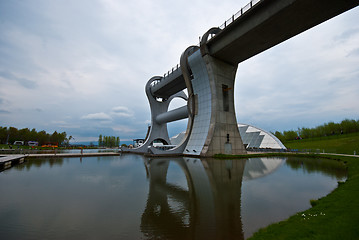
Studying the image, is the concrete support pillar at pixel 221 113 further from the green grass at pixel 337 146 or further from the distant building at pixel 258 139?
the green grass at pixel 337 146

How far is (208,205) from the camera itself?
602 cm

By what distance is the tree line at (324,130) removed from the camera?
196ft

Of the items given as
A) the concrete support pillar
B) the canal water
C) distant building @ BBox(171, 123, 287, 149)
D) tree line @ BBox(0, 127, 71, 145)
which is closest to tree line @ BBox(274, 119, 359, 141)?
distant building @ BBox(171, 123, 287, 149)

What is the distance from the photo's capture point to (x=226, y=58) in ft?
93.5

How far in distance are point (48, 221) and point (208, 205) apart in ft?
15.4

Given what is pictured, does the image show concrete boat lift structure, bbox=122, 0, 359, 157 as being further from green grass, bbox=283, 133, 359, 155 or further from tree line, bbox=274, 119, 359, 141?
tree line, bbox=274, 119, 359, 141

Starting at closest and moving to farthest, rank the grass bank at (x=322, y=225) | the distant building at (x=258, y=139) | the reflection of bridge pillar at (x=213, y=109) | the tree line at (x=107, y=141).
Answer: the grass bank at (x=322, y=225) < the reflection of bridge pillar at (x=213, y=109) < the distant building at (x=258, y=139) < the tree line at (x=107, y=141)

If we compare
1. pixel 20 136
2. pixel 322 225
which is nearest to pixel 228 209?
pixel 322 225

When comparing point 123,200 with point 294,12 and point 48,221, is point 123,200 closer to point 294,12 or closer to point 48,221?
point 48,221

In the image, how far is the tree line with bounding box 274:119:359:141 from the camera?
5959cm

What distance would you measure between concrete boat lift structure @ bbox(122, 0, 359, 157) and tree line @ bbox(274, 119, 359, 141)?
56.7 meters

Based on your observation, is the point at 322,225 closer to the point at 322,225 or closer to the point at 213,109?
the point at 322,225

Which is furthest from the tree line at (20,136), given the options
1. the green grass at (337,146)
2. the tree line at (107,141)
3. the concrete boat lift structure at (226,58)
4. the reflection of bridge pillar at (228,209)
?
the green grass at (337,146)

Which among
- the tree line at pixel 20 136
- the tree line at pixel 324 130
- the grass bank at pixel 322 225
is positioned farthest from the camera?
the tree line at pixel 20 136
